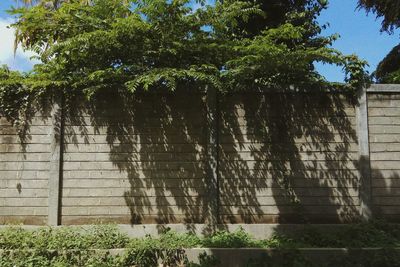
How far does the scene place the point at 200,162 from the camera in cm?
722

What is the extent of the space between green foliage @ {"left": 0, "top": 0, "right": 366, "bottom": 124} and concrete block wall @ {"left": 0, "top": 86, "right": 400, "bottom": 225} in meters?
0.43

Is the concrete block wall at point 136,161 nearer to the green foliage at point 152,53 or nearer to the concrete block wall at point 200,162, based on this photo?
the concrete block wall at point 200,162

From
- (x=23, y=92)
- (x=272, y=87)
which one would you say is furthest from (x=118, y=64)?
(x=272, y=87)

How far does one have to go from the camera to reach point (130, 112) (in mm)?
7309

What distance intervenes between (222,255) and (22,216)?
11.1 ft

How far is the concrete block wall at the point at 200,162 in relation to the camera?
7168 mm

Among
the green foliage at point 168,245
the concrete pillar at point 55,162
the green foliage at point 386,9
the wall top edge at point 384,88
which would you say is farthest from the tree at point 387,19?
the concrete pillar at point 55,162

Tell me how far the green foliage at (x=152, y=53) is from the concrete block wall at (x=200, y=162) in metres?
0.43

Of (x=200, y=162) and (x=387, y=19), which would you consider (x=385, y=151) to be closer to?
(x=200, y=162)

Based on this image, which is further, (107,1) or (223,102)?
(223,102)

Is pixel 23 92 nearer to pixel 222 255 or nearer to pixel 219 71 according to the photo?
pixel 219 71

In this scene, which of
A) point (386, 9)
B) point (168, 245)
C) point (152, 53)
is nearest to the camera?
point (168, 245)

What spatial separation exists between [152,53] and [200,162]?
195 cm

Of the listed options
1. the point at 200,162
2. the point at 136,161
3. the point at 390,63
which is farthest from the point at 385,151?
the point at 390,63
